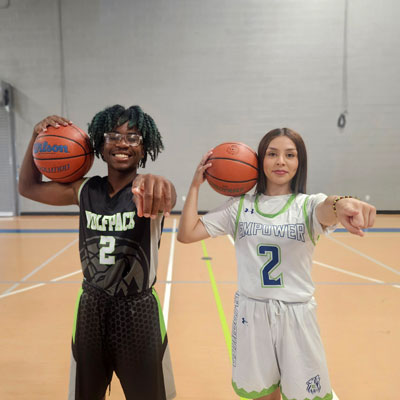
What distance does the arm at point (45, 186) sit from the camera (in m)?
1.48

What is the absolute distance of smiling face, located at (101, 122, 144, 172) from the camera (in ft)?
4.44

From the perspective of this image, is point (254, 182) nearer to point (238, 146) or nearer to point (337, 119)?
point (238, 146)

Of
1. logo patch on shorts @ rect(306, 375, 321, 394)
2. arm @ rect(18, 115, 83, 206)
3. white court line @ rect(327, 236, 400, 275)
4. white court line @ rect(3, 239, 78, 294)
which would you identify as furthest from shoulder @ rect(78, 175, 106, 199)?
white court line @ rect(327, 236, 400, 275)

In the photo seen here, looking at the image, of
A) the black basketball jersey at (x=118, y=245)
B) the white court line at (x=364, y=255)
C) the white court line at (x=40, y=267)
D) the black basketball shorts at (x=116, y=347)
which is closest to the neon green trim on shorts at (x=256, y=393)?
the black basketball shorts at (x=116, y=347)

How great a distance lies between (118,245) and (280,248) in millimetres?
698

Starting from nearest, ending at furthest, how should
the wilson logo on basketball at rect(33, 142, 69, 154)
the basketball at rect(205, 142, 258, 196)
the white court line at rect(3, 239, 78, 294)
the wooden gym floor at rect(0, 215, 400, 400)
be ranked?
the wilson logo on basketball at rect(33, 142, 69, 154)
the basketball at rect(205, 142, 258, 196)
the wooden gym floor at rect(0, 215, 400, 400)
the white court line at rect(3, 239, 78, 294)

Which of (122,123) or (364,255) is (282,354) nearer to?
(122,123)

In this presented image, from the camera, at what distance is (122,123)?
1.40m

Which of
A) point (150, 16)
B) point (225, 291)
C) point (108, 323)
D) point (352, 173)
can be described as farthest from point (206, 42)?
point (108, 323)

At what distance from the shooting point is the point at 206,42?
8297 millimetres

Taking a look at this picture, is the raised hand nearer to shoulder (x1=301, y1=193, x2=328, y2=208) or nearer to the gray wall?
shoulder (x1=301, y1=193, x2=328, y2=208)

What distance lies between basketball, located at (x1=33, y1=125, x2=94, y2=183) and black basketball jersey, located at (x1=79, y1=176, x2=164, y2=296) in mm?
191

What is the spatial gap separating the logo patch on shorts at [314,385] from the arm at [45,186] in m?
1.30

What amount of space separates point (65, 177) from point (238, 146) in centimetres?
83
